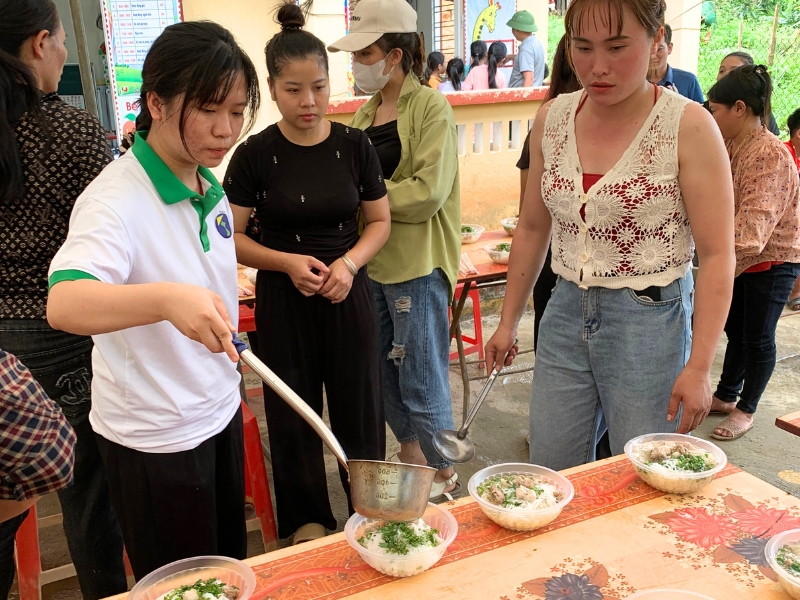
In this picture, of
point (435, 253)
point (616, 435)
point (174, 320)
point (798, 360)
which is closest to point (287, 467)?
point (435, 253)

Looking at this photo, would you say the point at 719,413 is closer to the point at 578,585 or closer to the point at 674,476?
the point at 674,476

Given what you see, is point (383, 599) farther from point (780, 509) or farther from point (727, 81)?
point (727, 81)

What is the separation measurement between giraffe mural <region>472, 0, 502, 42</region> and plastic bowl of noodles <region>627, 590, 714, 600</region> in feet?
23.6

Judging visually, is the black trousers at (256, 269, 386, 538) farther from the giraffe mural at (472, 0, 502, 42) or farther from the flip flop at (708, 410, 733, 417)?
the giraffe mural at (472, 0, 502, 42)

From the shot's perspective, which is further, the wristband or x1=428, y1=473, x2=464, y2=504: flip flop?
x1=428, y1=473, x2=464, y2=504: flip flop

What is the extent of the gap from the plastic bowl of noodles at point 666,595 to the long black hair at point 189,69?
1104 mm

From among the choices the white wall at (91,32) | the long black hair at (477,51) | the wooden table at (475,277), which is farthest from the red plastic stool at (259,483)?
the white wall at (91,32)

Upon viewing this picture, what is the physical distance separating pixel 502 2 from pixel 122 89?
462 centimetres

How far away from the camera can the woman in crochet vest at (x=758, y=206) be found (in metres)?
2.89

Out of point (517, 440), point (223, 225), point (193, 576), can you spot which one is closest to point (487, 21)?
point (517, 440)

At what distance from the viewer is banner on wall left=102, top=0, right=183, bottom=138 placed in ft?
12.8

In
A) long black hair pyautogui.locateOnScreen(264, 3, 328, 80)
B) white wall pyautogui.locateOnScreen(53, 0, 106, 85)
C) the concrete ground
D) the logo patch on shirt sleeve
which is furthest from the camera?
white wall pyautogui.locateOnScreen(53, 0, 106, 85)

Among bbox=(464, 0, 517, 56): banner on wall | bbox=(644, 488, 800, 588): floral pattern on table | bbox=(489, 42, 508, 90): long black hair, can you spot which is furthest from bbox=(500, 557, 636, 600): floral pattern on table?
bbox=(464, 0, 517, 56): banner on wall

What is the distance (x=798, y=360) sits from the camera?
4.21 m
